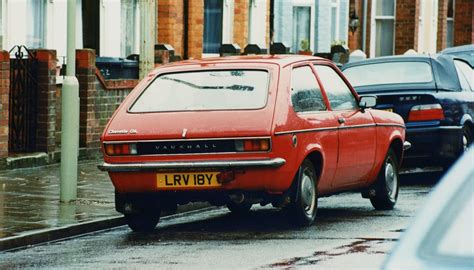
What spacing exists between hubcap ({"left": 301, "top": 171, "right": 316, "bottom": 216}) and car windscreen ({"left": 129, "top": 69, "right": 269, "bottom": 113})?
777 millimetres

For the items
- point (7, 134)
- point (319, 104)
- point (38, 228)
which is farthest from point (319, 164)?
point (7, 134)

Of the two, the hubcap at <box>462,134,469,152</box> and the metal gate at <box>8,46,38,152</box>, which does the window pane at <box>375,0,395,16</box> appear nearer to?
the metal gate at <box>8,46,38,152</box>

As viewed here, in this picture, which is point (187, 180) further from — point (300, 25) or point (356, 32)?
point (356, 32)

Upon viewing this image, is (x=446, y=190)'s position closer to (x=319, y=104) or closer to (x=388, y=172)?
(x=319, y=104)

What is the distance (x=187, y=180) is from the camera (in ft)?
36.6

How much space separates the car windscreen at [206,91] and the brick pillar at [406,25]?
2894 cm

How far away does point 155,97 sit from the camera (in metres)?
11.9

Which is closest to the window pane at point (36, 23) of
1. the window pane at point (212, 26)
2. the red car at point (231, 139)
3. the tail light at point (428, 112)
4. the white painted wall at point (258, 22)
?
the window pane at point (212, 26)

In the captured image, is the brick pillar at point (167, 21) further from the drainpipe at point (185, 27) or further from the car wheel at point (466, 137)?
the car wheel at point (466, 137)

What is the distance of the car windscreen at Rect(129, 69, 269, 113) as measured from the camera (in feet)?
37.7

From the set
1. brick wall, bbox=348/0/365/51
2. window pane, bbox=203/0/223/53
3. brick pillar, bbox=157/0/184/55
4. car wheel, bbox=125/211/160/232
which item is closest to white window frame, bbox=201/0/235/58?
window pane, bbox=203/0/223/53

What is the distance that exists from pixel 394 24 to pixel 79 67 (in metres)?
22.5

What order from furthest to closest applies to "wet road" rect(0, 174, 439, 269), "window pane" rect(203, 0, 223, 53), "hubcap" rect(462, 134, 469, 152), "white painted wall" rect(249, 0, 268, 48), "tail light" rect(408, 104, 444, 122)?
"white painted wall" rect(249, 0, 268, 48) < "window pane" rect(203, 0, 223, 53) < "hubcap" rect(462, 134, 469, 152) < "tail light" rect(408, 104, 444, 122) < "wet road" rect(0, 174, 439, 269)

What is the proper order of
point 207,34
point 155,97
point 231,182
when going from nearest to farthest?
point 231,182 < point 155,97 < point 207,34
